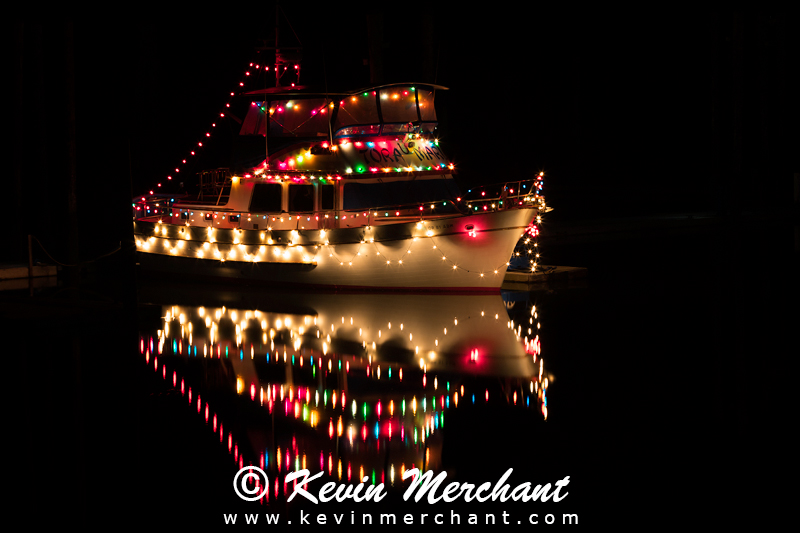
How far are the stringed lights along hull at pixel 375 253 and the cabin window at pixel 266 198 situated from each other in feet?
2.20

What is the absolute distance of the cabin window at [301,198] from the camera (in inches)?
758

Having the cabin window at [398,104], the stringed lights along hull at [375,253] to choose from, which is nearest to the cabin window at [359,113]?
the cabin window at [398,104]

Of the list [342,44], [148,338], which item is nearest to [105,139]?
[342,44]

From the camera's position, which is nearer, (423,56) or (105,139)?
(423,56)

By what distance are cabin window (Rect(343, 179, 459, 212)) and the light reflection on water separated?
222cm

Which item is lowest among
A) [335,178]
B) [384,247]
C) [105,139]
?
[384,247]

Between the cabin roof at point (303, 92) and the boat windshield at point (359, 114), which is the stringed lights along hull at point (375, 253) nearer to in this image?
the boat windshield at point (359, 114)

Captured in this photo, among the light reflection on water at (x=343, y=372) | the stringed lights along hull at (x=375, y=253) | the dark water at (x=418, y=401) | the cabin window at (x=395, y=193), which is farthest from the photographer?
the cabin window at (x=395, y=193)

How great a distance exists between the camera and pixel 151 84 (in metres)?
28.1

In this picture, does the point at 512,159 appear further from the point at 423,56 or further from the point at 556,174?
the point at 423,56

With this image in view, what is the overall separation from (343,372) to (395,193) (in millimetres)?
7866

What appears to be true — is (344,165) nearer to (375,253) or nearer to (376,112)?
(376,112)

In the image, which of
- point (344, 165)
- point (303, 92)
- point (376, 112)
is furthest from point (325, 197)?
point (303, 92)

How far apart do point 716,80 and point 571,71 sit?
6.18 metres
